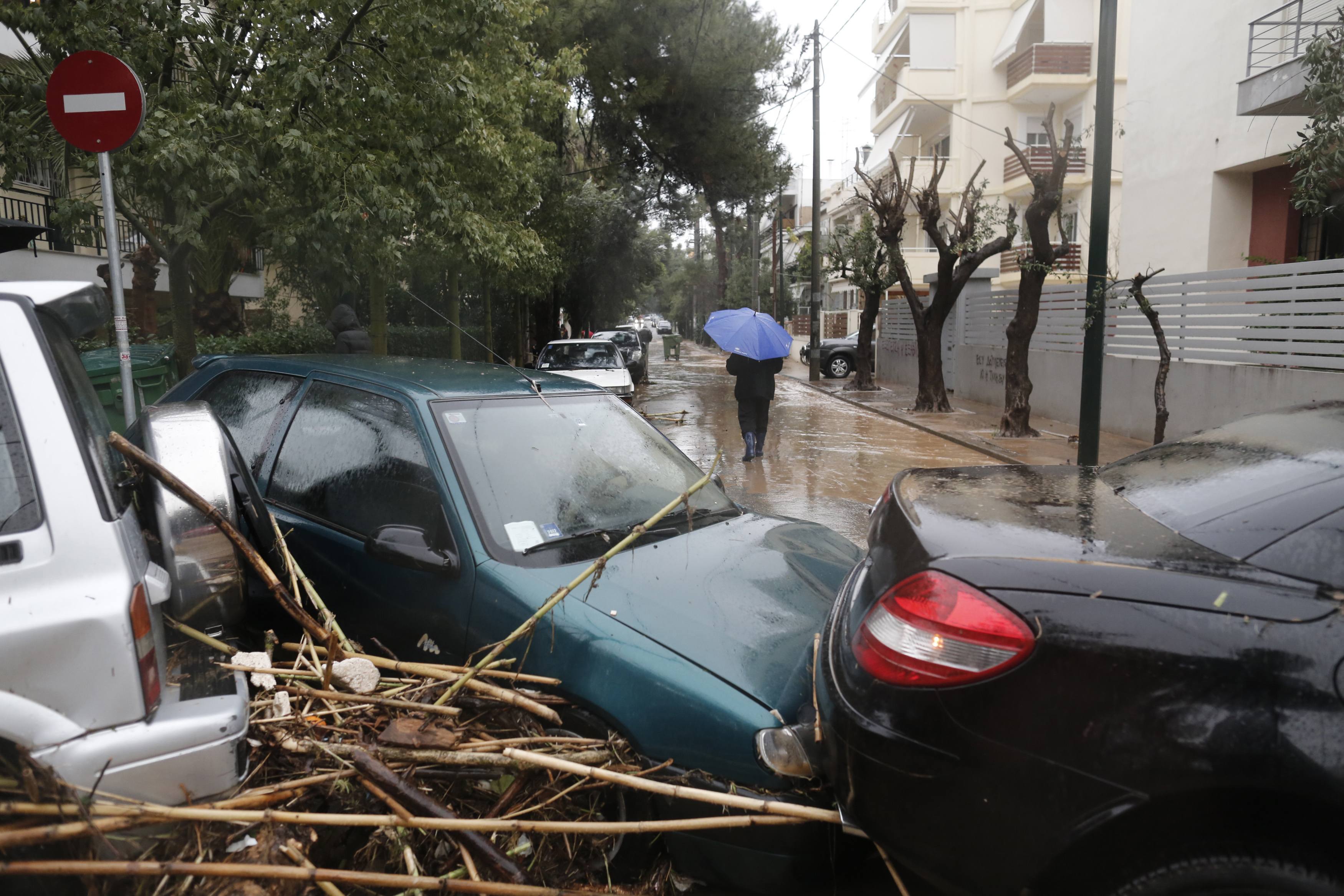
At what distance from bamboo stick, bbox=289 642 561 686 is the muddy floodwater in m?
2.03

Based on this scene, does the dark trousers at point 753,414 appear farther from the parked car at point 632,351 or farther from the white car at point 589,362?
the parked car at point 632,351

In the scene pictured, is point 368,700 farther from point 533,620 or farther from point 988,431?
point 988,431

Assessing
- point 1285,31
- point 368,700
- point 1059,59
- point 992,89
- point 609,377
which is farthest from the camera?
point 992,89

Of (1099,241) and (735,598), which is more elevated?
(1099,241)

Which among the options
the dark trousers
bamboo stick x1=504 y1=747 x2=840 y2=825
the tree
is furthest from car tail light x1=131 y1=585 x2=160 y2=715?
the tree

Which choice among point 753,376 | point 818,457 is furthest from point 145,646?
point 818,457

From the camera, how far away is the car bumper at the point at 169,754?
6.68 feet

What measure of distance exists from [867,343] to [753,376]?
13371 millimetres

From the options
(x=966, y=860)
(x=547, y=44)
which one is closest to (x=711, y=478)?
(x=966, y=860)

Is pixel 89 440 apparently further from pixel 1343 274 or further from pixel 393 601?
pixel 1343 274

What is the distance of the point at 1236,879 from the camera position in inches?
74.7

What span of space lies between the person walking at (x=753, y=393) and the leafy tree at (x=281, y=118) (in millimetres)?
3513

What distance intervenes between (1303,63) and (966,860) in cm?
1114

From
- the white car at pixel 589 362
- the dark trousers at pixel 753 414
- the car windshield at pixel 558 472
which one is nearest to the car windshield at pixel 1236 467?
the car windshield at pixel 558 472
